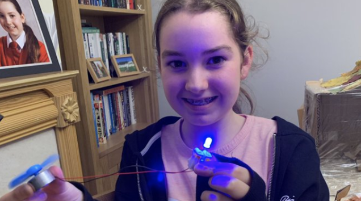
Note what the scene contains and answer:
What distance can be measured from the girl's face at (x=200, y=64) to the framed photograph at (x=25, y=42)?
29.4 inches

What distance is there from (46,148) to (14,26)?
511 millimetres

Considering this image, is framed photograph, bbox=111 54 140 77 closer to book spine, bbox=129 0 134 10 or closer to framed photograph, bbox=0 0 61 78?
book spine, bbox=129 0 134 10

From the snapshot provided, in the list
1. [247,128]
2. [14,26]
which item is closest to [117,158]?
Result: [14,26]

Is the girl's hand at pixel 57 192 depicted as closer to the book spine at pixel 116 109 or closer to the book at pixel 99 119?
the book at pixel 99 119

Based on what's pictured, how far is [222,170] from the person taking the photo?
551mm

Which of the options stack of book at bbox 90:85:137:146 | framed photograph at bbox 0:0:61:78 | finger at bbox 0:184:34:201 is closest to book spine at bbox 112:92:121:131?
stack of book at bbox 90:85:137:146

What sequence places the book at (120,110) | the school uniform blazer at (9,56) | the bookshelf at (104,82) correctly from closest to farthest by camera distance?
the school uniform blazer at (9,56) < the bookshelf at (104,82) < the book at (120,110)

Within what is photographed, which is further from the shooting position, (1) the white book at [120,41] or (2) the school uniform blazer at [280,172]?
(1) the white book at [120,41]

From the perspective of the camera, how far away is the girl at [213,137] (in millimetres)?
590

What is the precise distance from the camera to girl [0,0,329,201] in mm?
590

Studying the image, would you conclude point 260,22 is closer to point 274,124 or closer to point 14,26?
point 274,124

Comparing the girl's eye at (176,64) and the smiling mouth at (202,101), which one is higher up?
the girl's eye at (176,64)

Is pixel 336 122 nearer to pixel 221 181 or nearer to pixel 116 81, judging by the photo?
pixel 221 181

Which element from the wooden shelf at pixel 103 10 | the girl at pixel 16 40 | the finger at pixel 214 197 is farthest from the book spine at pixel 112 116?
the finger at pixel 214 197
